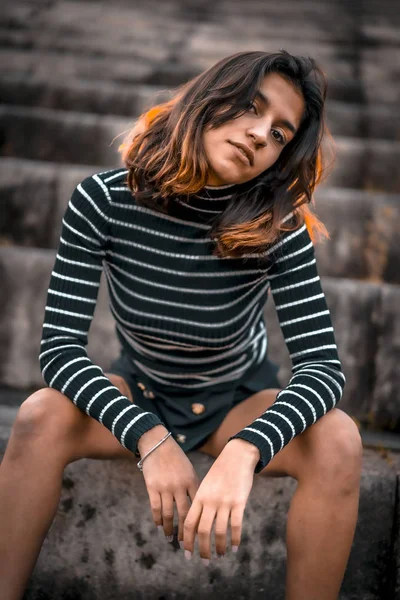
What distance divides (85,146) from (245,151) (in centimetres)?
157

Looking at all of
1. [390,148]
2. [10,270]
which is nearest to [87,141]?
[10,270]

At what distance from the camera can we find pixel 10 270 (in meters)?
2.27

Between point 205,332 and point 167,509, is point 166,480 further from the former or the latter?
point 205,332

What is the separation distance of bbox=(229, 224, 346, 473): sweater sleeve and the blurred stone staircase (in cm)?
32

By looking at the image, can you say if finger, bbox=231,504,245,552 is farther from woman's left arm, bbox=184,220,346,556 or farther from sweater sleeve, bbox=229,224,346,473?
sweater sleeve, bbox=229,224,346,473

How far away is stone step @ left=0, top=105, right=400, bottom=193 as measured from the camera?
2.82 m

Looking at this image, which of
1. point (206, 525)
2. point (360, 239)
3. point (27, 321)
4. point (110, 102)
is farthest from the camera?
point (110, 102)

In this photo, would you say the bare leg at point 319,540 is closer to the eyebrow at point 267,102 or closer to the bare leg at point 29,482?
the bare leg at point 29,482

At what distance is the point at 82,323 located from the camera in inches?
58.5

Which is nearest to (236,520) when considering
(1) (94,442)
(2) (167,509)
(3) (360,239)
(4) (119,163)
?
(2) (167,509)

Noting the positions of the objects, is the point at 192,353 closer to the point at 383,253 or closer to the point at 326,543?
the point at 326,543

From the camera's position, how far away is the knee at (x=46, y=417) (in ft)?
4.38

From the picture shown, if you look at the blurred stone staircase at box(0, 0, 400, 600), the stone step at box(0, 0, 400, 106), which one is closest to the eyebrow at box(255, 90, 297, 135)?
the blurred stone staircase at box(0, 0, 400, 600)

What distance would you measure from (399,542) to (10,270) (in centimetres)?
140
